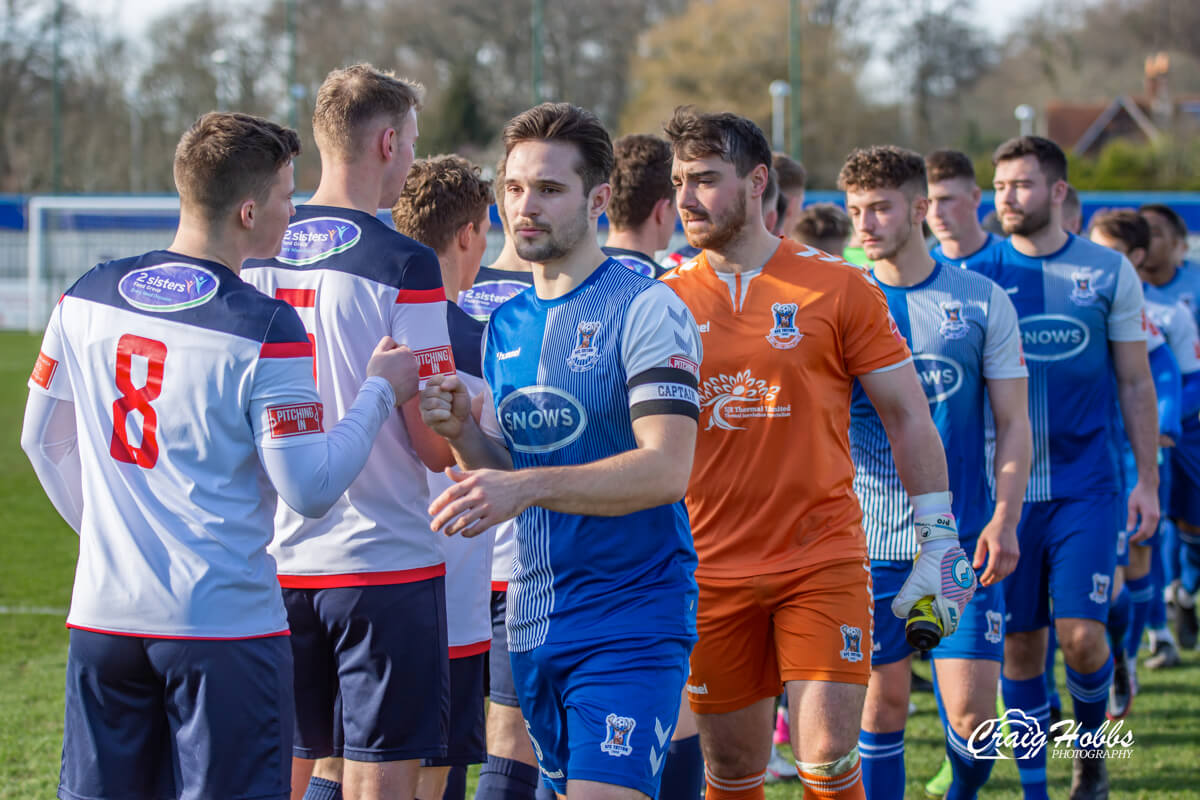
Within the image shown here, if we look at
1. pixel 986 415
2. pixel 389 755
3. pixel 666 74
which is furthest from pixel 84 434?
pixel 666 74

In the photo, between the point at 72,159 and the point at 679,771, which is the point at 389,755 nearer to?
the point at 679,771

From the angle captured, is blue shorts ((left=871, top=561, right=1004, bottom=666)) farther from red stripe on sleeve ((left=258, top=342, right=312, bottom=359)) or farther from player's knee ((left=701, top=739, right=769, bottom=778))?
red stripe on sleeve ((left=258, top=342, right=312, bottom=359))

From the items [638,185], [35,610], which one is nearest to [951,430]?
[638,185]

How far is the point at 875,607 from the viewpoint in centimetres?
456

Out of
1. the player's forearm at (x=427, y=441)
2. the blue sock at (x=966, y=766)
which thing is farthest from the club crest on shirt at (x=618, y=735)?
the blue sock at (x=966, y=766)

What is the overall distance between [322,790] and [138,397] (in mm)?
1555

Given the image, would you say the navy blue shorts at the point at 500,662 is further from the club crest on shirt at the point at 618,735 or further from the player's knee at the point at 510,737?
the club crest on shirt at the point at 618,735

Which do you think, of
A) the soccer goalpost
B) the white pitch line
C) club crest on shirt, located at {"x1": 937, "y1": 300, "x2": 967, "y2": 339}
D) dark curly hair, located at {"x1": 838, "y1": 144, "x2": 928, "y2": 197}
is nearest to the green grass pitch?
the white pitch line

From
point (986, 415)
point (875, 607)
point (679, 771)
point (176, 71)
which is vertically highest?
point (176, 71)

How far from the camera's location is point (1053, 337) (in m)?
5.36

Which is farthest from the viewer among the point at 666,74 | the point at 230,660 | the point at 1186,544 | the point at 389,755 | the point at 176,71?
the point at 666,74

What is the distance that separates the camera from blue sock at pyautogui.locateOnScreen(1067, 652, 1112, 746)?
5.15 m

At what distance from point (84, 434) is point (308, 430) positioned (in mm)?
562

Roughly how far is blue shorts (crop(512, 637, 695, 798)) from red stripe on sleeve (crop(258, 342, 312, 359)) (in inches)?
38.8
